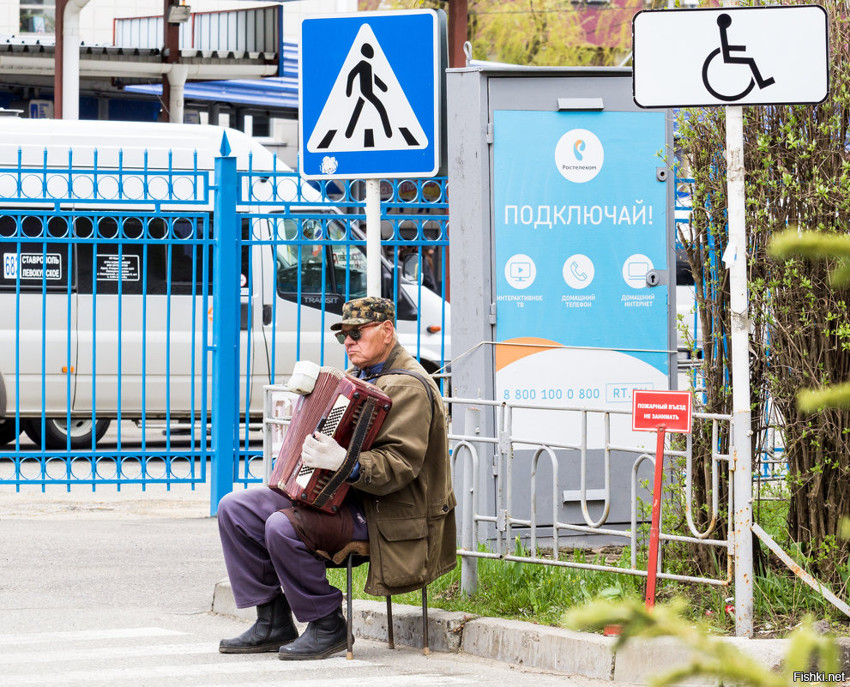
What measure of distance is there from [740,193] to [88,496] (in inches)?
273

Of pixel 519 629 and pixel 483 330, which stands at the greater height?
pixel 483 330

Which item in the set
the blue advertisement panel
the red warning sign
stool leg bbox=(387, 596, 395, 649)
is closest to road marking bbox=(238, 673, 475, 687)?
stool leg bbox=(387, 596, 395, 649)

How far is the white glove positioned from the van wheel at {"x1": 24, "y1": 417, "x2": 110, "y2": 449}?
8.11 metres

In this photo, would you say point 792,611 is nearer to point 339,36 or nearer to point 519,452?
point 519,452

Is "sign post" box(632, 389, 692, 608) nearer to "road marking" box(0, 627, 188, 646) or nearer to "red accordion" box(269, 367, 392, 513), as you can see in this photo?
"red accordion" box(269, 367, 392, 513)

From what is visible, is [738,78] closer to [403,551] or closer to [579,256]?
[579,256]

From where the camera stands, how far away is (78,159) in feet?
39.7

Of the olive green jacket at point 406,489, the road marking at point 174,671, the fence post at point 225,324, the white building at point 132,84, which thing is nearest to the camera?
the road marking at point 174,671

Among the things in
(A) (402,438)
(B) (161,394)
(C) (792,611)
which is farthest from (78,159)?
(C) (792,611)

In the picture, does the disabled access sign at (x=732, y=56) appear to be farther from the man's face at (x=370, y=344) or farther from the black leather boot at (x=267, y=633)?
the black leather boot at (x=267, y=633)

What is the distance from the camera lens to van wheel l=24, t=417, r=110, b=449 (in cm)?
1275

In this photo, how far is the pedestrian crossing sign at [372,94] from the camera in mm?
5816

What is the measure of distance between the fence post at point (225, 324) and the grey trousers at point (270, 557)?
11.2 feet

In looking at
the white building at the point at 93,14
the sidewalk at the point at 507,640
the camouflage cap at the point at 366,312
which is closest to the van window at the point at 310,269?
the sidewalk at the point at 507,640
